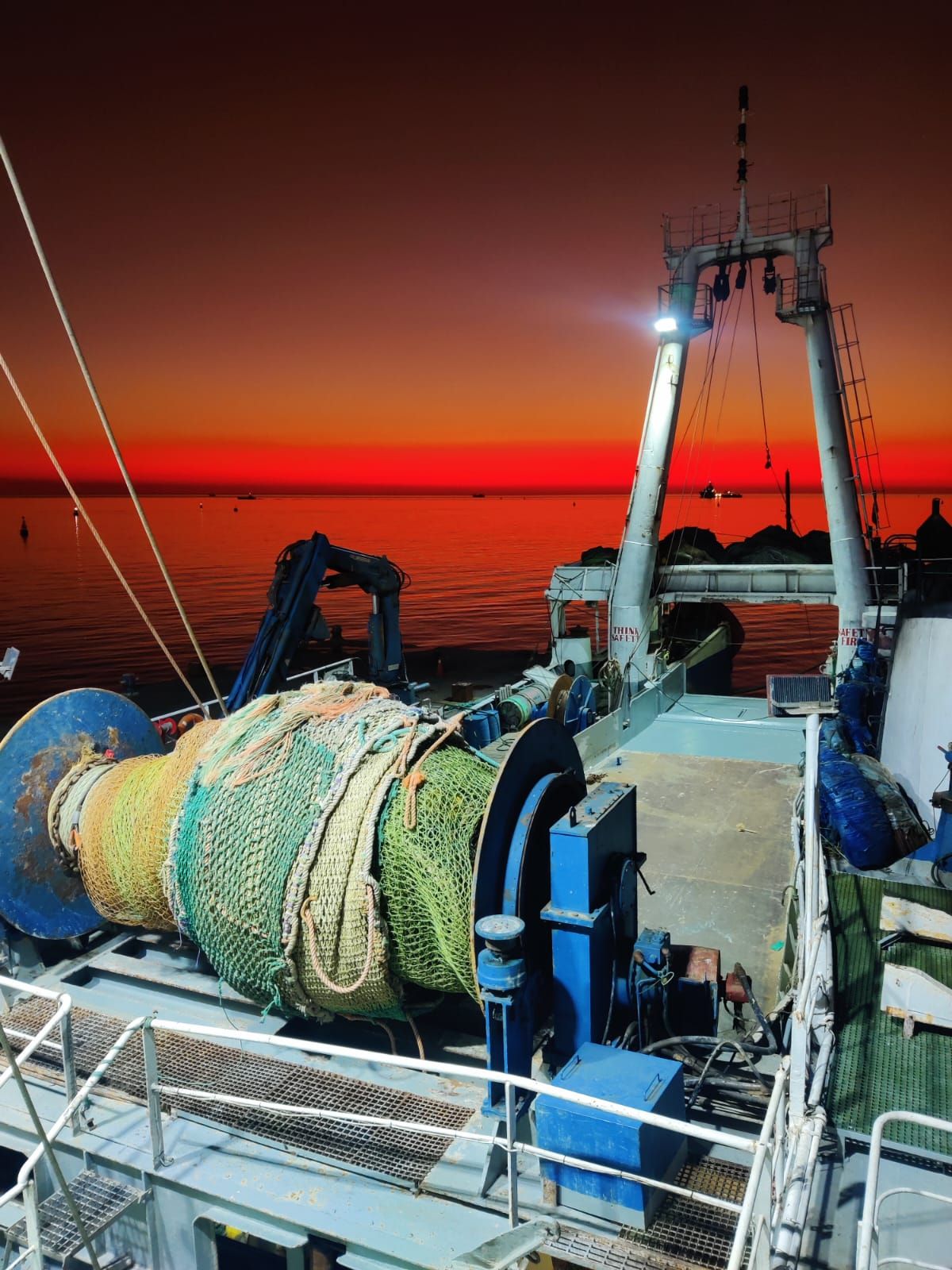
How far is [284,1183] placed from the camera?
486cm

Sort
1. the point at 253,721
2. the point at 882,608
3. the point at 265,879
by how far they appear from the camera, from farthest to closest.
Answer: the point at 882,608, the point at 253,721, the point at 265,879

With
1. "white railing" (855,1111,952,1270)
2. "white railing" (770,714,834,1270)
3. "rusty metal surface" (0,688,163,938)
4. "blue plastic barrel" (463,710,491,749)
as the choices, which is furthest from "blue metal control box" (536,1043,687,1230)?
"blue plastic barrel" (463,710,491,749)

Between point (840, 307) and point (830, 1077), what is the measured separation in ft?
61.7

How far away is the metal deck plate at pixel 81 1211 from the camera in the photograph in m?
4.64

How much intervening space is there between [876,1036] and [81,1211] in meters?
5.10

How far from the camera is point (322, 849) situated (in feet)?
17.4

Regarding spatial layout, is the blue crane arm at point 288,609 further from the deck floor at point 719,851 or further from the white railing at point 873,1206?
the white railing at point 873,1206

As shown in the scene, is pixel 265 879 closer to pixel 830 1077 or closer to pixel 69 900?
pixel 69 900

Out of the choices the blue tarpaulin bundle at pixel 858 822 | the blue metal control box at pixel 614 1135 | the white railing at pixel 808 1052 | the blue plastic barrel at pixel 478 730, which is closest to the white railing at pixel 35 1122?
the blue metal control box at pixel 614 1135

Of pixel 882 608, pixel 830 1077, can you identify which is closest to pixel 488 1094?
pixel 830 1077

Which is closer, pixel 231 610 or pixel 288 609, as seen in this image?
pixel 288 609

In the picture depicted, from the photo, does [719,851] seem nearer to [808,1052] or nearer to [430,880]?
[808,1052]

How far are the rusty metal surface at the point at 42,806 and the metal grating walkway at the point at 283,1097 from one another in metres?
0.87

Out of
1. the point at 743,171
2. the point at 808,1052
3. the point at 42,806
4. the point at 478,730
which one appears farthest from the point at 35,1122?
the point at 743,171
